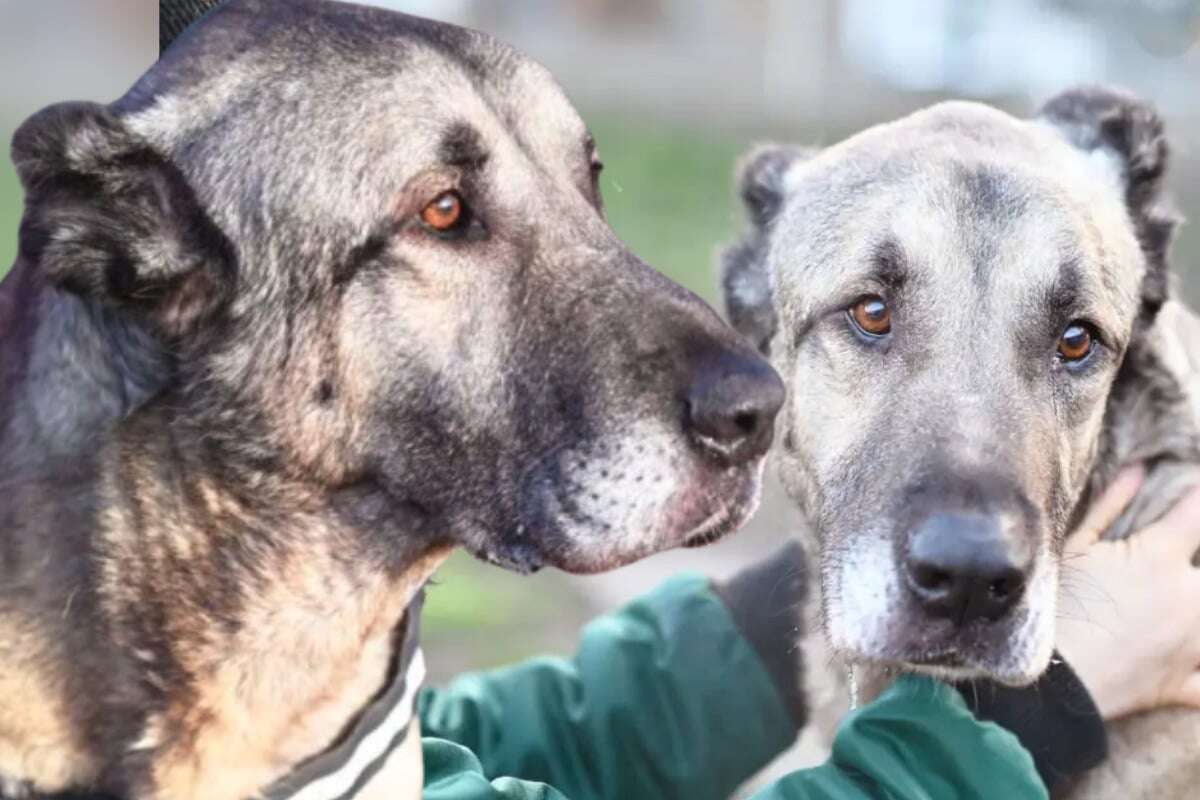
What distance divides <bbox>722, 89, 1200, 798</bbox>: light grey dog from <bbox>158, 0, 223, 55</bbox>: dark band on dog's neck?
1.36m

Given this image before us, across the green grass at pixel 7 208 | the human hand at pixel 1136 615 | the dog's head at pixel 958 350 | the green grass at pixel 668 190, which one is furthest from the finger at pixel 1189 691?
the green grass at pixel 7 208

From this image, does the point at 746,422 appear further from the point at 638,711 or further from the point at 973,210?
the point at 638,711

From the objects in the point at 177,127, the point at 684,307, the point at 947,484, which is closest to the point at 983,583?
the point at 947,484

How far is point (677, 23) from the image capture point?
21281 millimetres

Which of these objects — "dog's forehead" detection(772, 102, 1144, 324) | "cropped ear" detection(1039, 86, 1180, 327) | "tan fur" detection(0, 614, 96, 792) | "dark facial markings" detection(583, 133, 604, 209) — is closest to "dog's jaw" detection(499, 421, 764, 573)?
"dark facial markings" detection(583, 133, 604, 209)

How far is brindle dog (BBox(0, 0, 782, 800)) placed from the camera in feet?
8.16

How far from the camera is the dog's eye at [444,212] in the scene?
2564mm

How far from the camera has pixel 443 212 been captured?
2574 mm

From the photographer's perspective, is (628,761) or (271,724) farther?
(628,761)

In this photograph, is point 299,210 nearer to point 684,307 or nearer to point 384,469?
point 384,469

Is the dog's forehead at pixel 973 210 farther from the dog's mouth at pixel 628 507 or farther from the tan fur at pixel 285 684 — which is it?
the tan fur at pixel 285 684

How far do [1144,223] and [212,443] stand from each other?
2.07m

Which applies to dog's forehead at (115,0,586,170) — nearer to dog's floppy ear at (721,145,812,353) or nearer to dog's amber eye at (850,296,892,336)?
dog's amber eye at (850,296,892,336)

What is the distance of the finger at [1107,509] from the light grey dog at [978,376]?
0.03m
